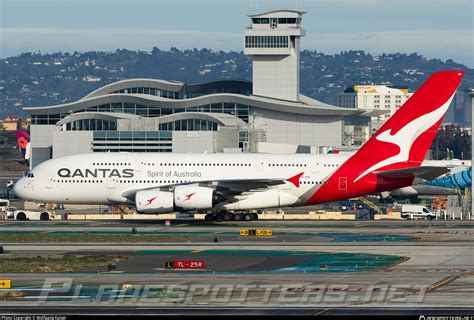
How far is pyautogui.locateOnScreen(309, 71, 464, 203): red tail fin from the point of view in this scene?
289ft

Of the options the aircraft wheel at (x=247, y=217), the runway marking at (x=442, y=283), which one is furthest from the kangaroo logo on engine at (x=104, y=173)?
the runway marking at (x=442, y=283)

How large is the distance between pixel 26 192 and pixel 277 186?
70.8ft

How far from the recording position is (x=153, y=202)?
87000mm

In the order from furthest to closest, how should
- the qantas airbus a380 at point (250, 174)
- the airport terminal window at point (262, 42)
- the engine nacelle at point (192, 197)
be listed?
the airport terminal window at point (262, 42) < the qantas airbus a380 at point (250, 174) < the engine nacelle at point (192, 197)

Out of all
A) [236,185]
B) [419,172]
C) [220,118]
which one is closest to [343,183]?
[419,172]

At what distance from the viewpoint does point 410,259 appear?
59.6 metres

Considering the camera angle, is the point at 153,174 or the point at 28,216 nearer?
the point at 153,174

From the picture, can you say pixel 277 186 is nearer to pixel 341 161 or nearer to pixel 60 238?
pixel 341 161

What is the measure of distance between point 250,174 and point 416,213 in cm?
2349

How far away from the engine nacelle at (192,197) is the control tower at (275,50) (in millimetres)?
104991

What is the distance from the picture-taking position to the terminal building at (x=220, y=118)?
165375 mm

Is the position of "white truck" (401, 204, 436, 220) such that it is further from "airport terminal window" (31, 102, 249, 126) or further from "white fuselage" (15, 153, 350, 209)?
→ "airport terminal window" (31, 102, 249, 126)

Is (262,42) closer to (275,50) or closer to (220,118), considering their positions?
(275,50)

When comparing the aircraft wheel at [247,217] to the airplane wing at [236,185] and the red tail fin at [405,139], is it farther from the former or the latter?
the red tail fin at [405,139]
